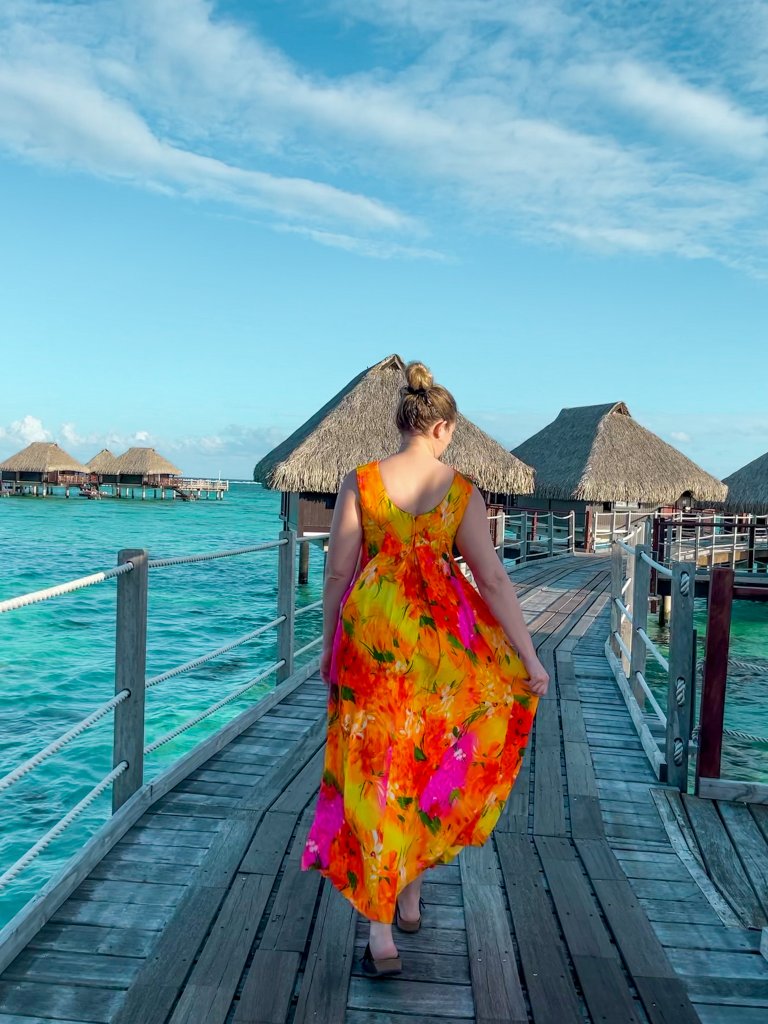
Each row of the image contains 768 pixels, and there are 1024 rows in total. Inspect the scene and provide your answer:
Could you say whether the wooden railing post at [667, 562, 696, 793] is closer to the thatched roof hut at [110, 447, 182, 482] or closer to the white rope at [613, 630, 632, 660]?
the white rope at [613, 630, 632, 660]

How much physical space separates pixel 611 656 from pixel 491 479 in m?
10.6

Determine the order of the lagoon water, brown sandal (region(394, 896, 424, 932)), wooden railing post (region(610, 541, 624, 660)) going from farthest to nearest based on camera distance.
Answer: wooden railing post (region(610, 541, 624, 660)) → the lagoon water → brown sandal (region(394, 896, 424, 932))

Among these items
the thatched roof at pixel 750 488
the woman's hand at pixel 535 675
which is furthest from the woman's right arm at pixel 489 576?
the thatched roof at pixel 750 488

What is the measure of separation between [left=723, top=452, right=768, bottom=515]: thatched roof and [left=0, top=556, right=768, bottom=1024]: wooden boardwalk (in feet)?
68.5

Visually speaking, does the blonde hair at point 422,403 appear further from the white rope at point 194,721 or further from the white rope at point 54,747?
the white rope at point 194,721

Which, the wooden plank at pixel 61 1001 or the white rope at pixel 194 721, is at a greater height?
the white rope at pixel 194 721

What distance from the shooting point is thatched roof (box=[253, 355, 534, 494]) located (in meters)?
15.5

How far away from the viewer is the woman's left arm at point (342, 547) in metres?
2.08

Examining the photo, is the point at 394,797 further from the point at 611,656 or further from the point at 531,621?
the point at 531,621

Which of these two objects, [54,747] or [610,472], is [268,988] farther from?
[610,472]

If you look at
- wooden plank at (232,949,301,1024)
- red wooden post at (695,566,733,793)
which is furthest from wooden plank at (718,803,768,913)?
wooden plank at (232,949,301,1024)

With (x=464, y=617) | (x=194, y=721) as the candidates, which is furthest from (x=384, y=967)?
(x=194, y=721)

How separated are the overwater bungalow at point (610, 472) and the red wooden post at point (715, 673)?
60.5 ft

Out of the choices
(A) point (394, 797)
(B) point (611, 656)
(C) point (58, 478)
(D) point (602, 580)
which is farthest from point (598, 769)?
(C) point (58, 478)
